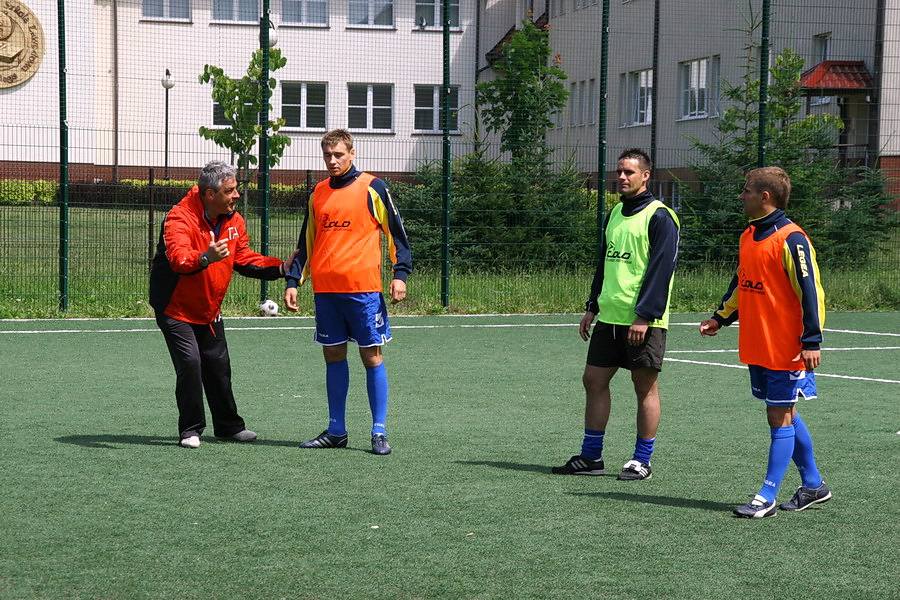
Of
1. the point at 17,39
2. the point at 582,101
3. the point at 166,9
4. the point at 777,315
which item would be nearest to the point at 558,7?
the point at 582,101

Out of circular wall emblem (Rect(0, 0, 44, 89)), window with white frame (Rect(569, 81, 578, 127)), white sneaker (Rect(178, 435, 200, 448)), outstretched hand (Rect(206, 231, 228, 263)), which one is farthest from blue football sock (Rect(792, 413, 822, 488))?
circular wall emblem (Rect(0, 0, 44, 89))

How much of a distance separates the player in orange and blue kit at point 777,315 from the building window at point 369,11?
2679cm

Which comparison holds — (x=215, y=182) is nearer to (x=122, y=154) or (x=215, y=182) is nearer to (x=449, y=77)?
(x=449, y=77)

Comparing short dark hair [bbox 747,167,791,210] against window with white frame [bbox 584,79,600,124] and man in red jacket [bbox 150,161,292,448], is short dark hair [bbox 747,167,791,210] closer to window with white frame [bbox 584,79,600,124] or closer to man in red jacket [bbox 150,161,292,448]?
man in red jacket [bbox 150,161,292,448]

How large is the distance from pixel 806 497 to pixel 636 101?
64.5 ft

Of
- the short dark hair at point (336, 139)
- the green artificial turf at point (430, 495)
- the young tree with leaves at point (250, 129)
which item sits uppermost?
the young tree with leaves at point (250, 129)

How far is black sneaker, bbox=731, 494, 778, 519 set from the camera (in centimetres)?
564

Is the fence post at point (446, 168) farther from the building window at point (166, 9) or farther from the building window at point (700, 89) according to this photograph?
the building window at point (700, 89)

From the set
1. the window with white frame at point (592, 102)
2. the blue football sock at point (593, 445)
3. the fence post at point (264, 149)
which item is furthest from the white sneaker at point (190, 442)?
the window with white frame at point (592, 102)

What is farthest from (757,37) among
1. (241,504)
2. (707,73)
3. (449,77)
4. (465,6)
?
(241,504)

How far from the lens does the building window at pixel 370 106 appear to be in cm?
2702

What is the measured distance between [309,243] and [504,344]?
17.9 ft

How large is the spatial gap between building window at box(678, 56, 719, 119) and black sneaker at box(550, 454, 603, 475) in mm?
20837

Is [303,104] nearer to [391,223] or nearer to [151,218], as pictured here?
[151,218]
